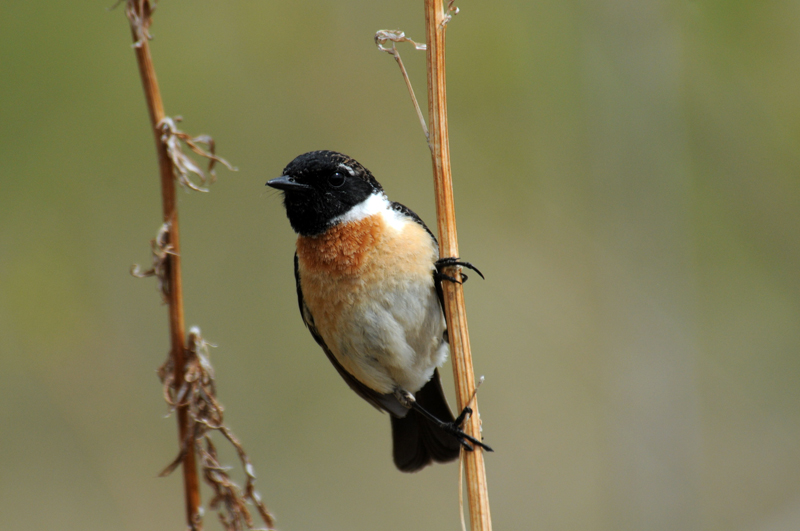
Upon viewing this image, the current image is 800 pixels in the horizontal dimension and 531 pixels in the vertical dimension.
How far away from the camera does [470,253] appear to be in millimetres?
5719

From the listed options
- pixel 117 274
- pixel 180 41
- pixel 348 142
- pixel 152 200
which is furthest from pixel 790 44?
pixel 117 274

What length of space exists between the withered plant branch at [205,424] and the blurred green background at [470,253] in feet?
8.06

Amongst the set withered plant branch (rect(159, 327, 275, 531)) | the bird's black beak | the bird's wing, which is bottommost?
withered plant branch (rect(159, 327, 275, 531))

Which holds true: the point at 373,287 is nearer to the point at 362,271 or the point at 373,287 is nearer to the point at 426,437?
the point at 362,271

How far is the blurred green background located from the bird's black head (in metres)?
2.07

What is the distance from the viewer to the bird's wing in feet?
10.8

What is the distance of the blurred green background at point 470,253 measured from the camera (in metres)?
4.31

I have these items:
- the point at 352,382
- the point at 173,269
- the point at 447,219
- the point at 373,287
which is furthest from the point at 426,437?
the point at 173,269

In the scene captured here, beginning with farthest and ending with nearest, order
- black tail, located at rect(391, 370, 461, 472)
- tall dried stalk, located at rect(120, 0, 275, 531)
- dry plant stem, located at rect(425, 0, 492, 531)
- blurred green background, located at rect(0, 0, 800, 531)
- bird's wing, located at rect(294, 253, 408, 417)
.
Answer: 1. blurred green background, located at rect(0, 0, 800, 531)
2. black tail, located at rect(391, 370, 461, 472)
3. bird's wing, located at rect(294, 253, 408, 417)
4. dry plant stem, located at rect(425, 0, 492, 531)
5. tall dried stalk, located at rect(120, 0, 275, 531)

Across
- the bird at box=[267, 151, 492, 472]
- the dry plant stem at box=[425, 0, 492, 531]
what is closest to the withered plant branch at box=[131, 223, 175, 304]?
the dry plant stem at box=[425, 0, 492, 531]

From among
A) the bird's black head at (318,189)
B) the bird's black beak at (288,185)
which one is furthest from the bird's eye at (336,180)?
the bird's black beak at (288,185)

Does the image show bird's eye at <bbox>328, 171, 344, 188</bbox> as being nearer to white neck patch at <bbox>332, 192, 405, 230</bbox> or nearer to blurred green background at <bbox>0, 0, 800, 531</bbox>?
white neck patch at <bbox>332, 192, 405, 230</bbox>

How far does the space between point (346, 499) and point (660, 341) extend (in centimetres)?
274

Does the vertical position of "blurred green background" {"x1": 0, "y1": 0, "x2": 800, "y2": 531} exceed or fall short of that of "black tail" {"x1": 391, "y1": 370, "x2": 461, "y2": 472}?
it exceeds it
